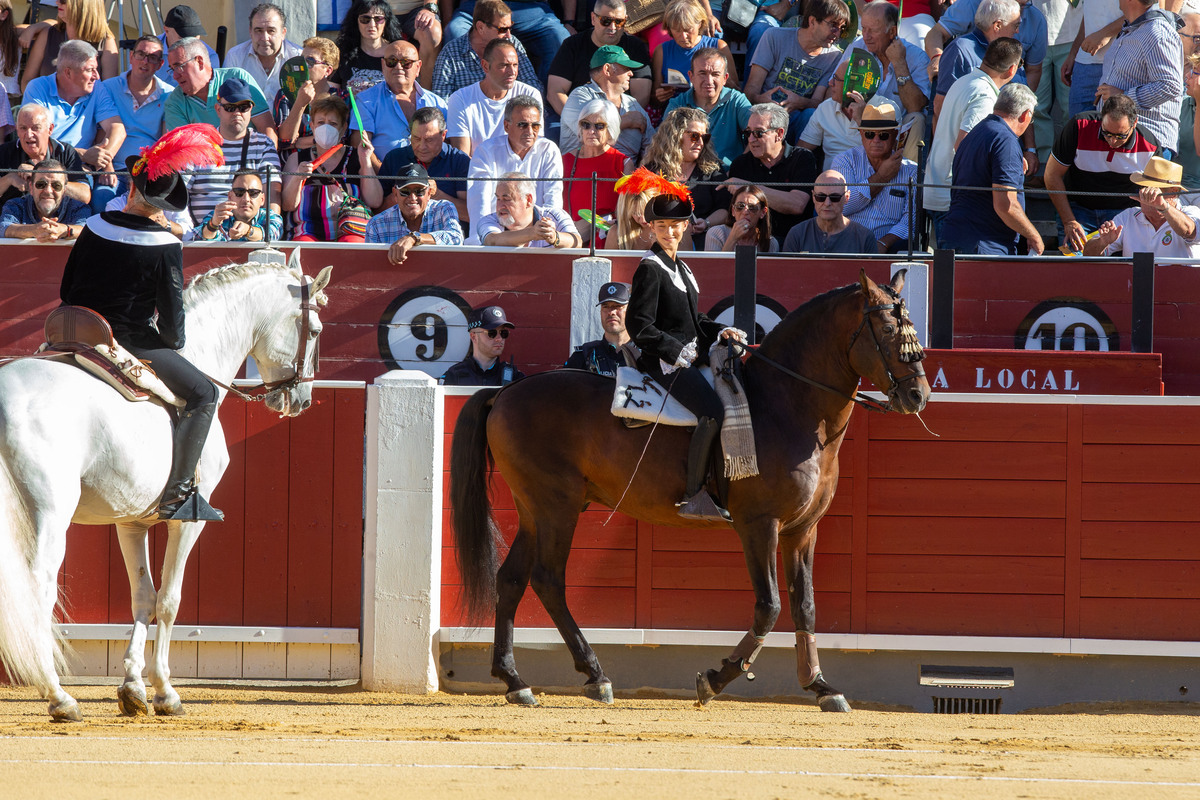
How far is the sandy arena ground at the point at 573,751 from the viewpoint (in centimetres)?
482

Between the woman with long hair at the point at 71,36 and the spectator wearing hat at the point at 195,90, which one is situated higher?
the woman with long hair at the point at 71,36

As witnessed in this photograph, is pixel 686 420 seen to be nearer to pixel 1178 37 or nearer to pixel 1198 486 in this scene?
pixel 1198 486

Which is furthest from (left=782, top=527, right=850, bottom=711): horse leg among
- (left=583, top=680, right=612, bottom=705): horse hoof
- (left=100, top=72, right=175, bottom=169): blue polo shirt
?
(left=100, top=72, right=175, bottom=169): blue polo shirt

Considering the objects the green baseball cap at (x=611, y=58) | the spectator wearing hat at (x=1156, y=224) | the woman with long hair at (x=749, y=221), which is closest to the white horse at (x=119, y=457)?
the woman with long hair at (x=749, y=221)

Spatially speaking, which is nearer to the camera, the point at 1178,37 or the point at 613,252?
the point at 613,252

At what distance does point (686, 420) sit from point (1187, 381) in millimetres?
4212

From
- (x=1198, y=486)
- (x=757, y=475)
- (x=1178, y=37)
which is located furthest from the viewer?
(x=1178, y=37)

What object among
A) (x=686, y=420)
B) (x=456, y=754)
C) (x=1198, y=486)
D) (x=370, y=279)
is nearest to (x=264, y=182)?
(x=370, y=279)

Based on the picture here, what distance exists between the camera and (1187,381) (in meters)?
9.42

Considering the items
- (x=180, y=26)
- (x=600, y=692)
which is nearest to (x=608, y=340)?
(x=600, y=692)

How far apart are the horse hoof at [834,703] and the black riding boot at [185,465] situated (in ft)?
10.6

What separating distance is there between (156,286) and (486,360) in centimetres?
304

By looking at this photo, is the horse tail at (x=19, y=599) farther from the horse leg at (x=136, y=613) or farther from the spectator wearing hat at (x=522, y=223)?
the spectator wearing hat at (x=522, y=223)

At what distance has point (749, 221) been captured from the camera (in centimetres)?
960
